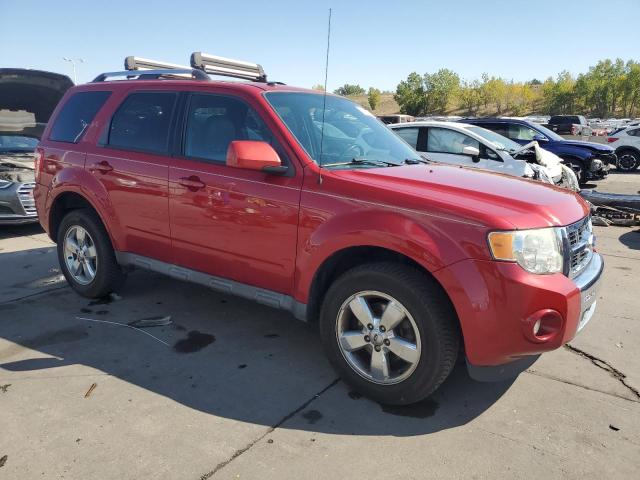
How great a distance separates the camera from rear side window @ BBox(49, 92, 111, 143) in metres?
4.58

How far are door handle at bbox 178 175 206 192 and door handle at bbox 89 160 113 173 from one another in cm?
89

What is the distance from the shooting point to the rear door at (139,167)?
3992 mm

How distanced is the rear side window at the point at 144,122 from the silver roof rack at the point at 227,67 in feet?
1.78

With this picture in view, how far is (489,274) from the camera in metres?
2.57

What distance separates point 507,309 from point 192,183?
2.33 m

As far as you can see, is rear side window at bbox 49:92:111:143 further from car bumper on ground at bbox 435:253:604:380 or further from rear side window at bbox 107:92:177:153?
car bumper on ground at bbox 435:253:604:380

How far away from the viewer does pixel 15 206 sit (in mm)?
7250

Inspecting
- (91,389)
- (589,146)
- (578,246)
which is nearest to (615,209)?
(589,146)

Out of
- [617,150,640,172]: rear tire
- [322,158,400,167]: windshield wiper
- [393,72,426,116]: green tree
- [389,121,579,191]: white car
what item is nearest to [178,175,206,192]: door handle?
[322,158,400,167]: windshield wiper

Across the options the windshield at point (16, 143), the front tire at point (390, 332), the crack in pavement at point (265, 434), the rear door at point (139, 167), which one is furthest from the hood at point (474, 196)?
the windshield at point (16, 143)

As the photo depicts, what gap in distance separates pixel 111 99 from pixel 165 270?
163cm

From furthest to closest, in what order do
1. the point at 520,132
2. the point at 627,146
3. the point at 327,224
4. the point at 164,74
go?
the point at 627,146 → the point at 520,132 → the point at 164,74 → the point at 327,224

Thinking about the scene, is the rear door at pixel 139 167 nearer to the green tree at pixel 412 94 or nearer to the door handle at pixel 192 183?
the door handle at pixel 192 183

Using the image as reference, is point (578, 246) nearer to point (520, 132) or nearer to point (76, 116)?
point (76, 116)
